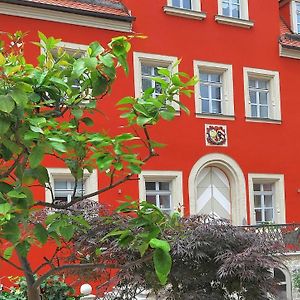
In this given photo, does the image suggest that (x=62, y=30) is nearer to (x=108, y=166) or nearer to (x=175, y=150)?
(x=175, y=150)

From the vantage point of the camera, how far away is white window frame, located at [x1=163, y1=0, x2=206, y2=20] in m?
17.5

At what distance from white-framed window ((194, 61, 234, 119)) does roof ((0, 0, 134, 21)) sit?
255 cm

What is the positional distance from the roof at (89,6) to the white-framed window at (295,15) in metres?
6.25

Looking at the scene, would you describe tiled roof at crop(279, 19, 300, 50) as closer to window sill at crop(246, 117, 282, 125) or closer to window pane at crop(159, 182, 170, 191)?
window sill at crop(246, 117, 282, 125)

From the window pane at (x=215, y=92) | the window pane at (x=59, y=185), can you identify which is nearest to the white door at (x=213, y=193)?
the window pane at (x=215, y=92)

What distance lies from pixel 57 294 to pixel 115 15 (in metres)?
8.63

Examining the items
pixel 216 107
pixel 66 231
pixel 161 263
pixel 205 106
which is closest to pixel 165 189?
pixel 205 106

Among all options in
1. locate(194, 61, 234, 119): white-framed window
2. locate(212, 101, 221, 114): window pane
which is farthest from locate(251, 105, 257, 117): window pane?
locate(212, 101, 221, 114): window pane

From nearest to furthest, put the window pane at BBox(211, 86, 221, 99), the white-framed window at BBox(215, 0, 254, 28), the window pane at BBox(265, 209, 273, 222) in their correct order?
1. the window pane at BBox(211, 86, 221, 99)
2. the white-framed window at BBox(215, 0, 254, 28)
3. the window pane at BBox(265, 209, 273, 222)

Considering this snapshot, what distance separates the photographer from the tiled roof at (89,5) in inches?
607

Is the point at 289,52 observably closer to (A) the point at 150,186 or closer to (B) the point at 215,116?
(B) the point at 215,116

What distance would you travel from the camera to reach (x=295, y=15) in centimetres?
2072

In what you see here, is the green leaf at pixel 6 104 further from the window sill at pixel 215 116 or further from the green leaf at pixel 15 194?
the window sill at pixel 215 116

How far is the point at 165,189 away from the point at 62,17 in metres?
5.09
